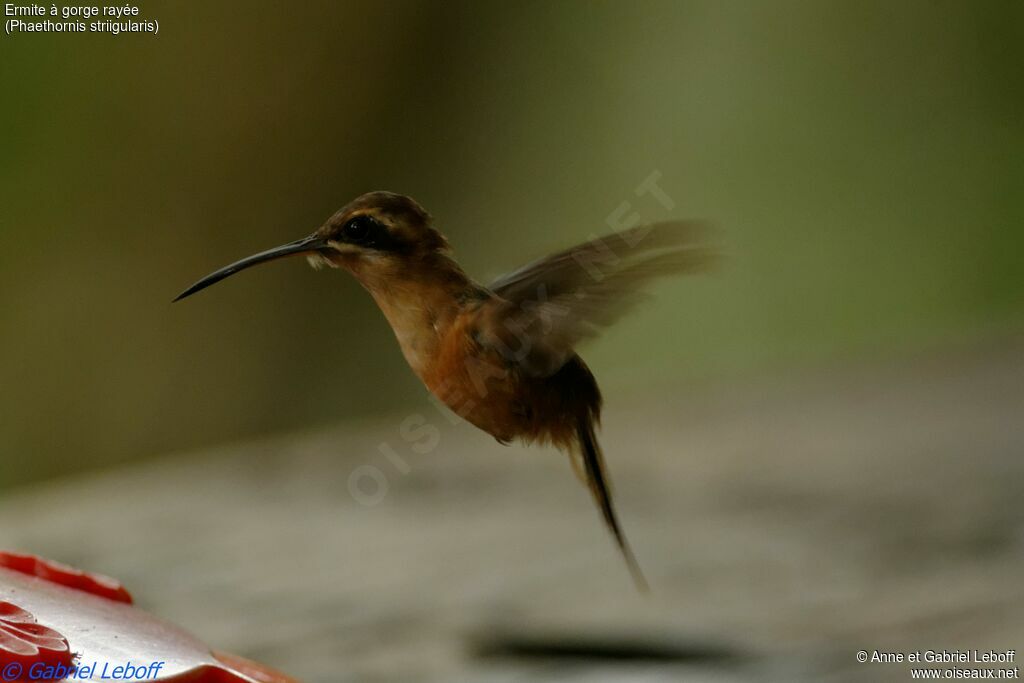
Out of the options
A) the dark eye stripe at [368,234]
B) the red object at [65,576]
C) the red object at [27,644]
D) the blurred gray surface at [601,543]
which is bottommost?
the red object at [27,644]

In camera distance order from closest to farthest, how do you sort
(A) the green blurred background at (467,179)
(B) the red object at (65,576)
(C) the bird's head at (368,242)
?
(C) the bird's head at (368,242) < (B) the red object at (65,576) < (A) the green blurred background at (467,179)

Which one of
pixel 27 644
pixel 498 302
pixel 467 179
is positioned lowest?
pixel 27 644

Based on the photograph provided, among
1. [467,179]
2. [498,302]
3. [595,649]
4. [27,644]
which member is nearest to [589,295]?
[498,302]

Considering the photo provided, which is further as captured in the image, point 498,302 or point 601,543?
point 601,543

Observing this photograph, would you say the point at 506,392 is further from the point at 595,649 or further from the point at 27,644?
the point at 595,649

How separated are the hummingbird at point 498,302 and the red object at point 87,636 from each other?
0.17 meters

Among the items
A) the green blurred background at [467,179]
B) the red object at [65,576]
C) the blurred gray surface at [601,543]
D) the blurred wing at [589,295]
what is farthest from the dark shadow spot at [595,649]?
the blurred wing at [589,295]

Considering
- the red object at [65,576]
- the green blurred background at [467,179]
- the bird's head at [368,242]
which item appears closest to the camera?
the bird's head at [368,242]

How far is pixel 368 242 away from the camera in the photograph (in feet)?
1.24

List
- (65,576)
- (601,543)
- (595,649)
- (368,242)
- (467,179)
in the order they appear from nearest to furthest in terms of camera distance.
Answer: (368,242) < (65,576) < (467,179) < (595,649) < (601,543)

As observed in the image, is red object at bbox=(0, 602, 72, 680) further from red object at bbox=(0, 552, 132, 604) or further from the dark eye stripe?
the dark eye stripe

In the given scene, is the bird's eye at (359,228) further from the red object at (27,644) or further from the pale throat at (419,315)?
the red object at (27,644)

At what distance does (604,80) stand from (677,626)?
2.82 feet

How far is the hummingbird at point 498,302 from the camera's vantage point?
39 cm
